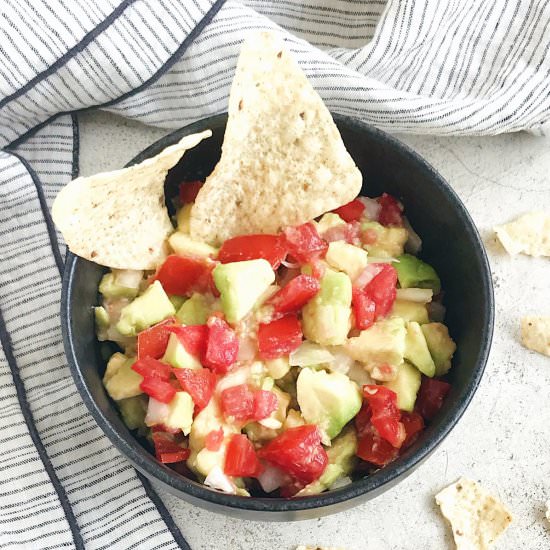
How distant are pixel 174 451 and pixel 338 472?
1.15 ft

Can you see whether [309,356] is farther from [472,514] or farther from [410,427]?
[472,514]

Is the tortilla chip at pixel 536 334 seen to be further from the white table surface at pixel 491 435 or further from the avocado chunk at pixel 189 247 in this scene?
the avocado chunk at pixel 189 247

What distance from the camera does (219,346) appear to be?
5.96 feet

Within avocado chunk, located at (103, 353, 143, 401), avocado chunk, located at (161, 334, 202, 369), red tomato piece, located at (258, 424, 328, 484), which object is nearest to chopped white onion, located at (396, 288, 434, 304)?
red tomato piece, located at (258, 424, 328, 484)

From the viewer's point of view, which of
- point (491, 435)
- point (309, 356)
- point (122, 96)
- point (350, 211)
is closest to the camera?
point (309, 356)

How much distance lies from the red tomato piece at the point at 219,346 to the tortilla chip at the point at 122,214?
0.27m

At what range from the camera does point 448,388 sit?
6.38 feet

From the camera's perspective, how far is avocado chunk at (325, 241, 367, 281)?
1918mm

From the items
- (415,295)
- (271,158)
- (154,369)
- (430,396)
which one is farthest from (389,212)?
(154,369)

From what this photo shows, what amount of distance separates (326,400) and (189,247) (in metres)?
0.48

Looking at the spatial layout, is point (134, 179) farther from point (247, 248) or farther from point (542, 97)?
point (542, 97)

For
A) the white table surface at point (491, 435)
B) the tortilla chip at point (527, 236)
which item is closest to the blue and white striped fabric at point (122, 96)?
the white table surface at point (491, 435)

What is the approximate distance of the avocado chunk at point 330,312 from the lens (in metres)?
1.82

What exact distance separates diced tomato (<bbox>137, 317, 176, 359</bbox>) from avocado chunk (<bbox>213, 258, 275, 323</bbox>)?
14 centimetres
